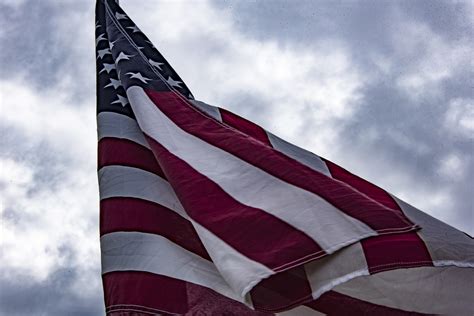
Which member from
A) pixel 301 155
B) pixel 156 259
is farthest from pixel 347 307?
pixel 156 259

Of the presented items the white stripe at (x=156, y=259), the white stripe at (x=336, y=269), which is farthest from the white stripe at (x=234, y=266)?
the white stripe at (x=156, y=259)

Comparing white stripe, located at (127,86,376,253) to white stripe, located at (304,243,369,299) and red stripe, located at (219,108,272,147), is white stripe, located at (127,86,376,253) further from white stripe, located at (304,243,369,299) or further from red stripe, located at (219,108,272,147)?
red stripe, located at (219,108,272,147)

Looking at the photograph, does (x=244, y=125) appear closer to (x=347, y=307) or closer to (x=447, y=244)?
(x=347, y=307)

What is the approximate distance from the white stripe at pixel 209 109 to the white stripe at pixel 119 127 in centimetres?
68

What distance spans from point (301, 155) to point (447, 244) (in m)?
1.74

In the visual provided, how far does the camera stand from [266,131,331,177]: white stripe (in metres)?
6.57

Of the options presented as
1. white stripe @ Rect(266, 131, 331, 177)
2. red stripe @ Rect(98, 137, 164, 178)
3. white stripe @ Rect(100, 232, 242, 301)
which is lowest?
white stripe @ Rect(100, 232, 242, 301)

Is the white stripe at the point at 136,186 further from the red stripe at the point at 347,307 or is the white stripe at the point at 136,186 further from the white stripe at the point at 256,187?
the red stripe at the point at 347,307

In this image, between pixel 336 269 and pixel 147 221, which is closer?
pixel 336 269

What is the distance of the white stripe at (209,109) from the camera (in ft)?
23.5

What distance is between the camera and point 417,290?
20.0ft

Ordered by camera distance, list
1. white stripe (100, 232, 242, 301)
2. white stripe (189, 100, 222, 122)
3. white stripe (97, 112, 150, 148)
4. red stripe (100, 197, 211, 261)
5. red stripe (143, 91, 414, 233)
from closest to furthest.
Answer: red stripe (143, 91, 414, 233)
white stripe (100, 232, 242, 301)
red stripe (100, 197, 211, 261)
white stripe (189, 100, 222, 122)
white stripe (97, 112, 150, 148)

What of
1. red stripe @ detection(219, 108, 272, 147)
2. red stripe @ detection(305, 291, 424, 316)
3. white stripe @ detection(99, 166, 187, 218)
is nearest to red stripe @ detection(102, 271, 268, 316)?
red stripe @ detection(305, 291, 424, 316)

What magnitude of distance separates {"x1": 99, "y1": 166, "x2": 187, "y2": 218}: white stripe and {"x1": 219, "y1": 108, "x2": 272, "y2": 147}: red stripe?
0.98 meters
